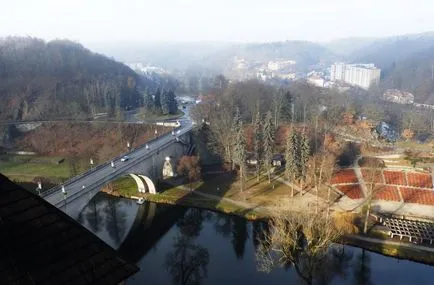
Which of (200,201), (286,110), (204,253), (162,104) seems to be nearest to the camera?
(204,253)

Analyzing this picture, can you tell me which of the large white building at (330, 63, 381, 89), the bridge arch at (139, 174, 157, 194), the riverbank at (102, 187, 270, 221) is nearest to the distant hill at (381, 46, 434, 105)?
the large white building at (330, 63, 381, 89)

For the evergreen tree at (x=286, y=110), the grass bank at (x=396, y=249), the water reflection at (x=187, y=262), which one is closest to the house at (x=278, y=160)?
the evergreen tree at (x=286, y=110)

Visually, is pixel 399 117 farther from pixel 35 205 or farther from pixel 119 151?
pixel 35 205

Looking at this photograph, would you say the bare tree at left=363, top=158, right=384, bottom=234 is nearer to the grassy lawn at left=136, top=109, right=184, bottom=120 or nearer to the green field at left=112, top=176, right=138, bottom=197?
the green field at left=112, top=176, right=138, bottom=197

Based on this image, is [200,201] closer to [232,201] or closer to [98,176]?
[232,201]

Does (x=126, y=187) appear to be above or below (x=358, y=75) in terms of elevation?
below

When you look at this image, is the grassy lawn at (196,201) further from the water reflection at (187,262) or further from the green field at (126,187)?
the water reflection at (187,262)

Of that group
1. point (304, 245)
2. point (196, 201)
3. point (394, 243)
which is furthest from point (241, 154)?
point (394, 243)
